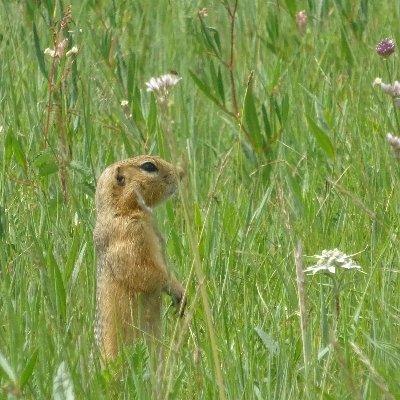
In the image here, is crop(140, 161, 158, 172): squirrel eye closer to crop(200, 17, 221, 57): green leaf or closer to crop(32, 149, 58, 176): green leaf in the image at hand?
crop(32, 149, 58, 176): green leaf

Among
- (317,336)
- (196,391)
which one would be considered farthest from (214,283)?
(196,391)

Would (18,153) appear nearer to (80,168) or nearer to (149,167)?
(80,168)

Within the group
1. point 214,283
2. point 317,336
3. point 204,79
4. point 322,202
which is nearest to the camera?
point 317,336

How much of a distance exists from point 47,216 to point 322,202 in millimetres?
1067

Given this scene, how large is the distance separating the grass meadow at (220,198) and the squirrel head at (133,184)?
0.54 feet

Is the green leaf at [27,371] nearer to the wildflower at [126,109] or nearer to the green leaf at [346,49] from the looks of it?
the wildflower at [126,109]

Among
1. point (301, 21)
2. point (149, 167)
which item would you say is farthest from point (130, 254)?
point (301, 21)

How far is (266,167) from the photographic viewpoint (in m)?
5.57

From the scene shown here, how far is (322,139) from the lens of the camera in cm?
527

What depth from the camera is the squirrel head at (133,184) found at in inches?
184

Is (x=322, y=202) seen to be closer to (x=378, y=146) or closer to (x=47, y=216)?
(x=378, y=146)

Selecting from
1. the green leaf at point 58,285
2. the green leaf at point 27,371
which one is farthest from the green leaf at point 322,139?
the green leaf at point 27,371

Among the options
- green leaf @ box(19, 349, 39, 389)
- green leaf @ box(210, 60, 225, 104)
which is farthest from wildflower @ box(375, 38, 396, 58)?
green leaf @ box(19, 349, 39, 389)

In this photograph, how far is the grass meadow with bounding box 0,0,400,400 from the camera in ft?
11.1
